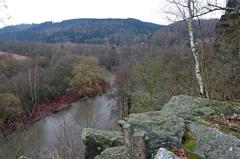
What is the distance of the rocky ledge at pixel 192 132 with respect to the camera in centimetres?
586

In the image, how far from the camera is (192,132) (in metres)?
6.49

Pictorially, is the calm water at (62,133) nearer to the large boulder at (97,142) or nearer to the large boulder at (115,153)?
the large boulder at (97,142)

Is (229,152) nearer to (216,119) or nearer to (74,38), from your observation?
(216,119)

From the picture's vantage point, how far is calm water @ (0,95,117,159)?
778 inches

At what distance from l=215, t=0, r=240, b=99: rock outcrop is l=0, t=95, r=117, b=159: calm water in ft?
26.7

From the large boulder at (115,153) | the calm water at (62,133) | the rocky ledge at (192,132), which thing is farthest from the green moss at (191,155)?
the calm water at (62,133)

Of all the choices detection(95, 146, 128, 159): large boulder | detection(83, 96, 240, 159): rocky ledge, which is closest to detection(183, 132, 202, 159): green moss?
detection(83, 96, 240, 159): rocky ledge

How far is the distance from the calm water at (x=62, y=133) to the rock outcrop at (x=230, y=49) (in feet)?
26.7

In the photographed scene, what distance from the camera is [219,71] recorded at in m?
16.3

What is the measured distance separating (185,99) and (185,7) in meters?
5.52

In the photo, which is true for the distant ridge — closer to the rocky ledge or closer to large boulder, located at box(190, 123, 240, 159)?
the rocky ledge

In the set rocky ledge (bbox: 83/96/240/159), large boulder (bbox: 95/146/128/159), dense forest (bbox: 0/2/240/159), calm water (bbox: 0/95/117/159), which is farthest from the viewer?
calm water (bbox: 0/95/117/159)

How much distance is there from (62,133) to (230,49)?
678 inches

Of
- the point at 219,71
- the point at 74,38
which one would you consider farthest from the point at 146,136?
the point at 74,38
